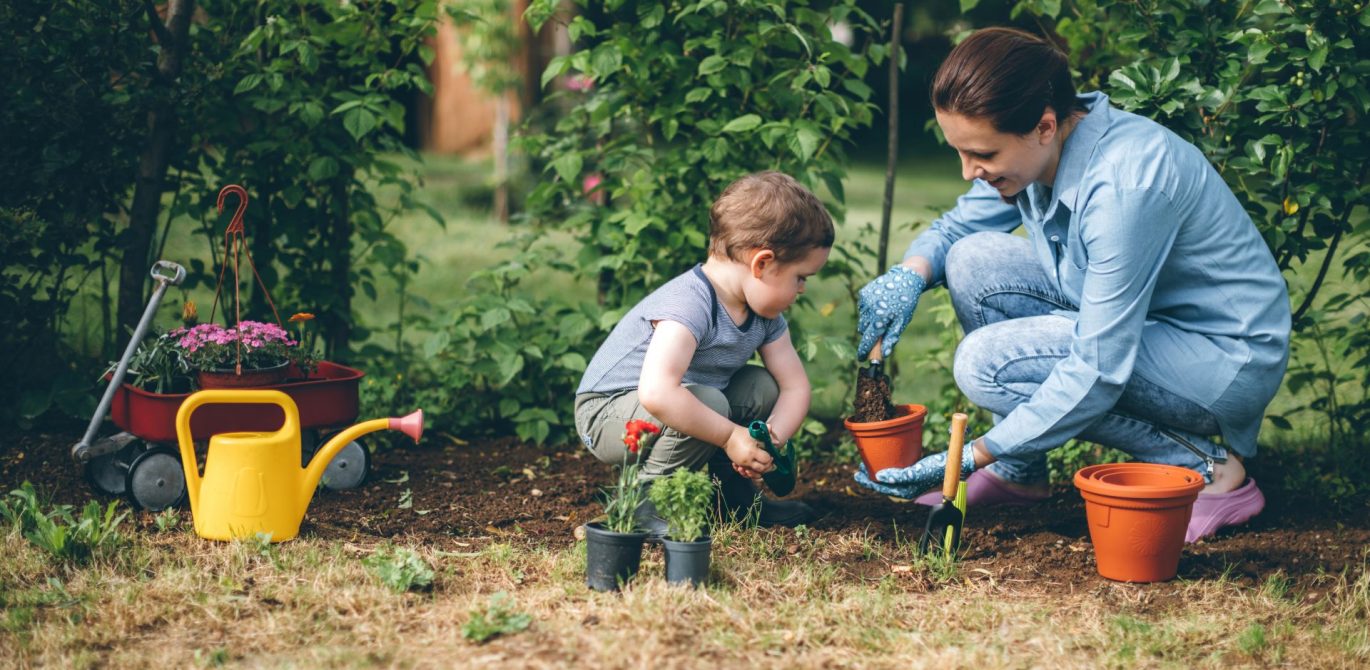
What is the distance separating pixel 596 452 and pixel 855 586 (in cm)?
79

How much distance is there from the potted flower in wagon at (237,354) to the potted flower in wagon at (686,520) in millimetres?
1216

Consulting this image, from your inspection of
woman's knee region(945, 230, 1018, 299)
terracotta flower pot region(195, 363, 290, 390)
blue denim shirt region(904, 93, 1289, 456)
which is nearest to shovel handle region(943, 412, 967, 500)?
blue denim shirt region(904, 93, 1289, 456)

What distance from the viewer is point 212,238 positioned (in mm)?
3889

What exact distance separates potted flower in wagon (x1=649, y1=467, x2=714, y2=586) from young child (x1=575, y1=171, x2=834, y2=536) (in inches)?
9.6

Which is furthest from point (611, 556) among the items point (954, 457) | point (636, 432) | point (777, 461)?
point (954, 457)

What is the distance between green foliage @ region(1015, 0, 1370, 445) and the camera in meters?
3.08

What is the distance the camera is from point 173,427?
3.04 meters

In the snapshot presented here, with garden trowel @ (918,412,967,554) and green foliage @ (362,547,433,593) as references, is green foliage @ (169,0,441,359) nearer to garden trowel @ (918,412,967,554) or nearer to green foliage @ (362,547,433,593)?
green foliage @ (362,547,433,593)

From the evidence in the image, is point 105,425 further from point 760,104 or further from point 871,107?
point 871,107

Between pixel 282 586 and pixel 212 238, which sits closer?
pixel 282 586

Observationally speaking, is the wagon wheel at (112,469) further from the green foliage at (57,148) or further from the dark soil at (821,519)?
the green foliage at (57,148)

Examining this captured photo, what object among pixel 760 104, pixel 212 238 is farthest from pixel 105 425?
pixel 760 104

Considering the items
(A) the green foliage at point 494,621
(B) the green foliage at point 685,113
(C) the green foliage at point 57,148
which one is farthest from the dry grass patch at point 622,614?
(B) the green foliage at point 685,113

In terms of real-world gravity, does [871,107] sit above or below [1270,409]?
above
